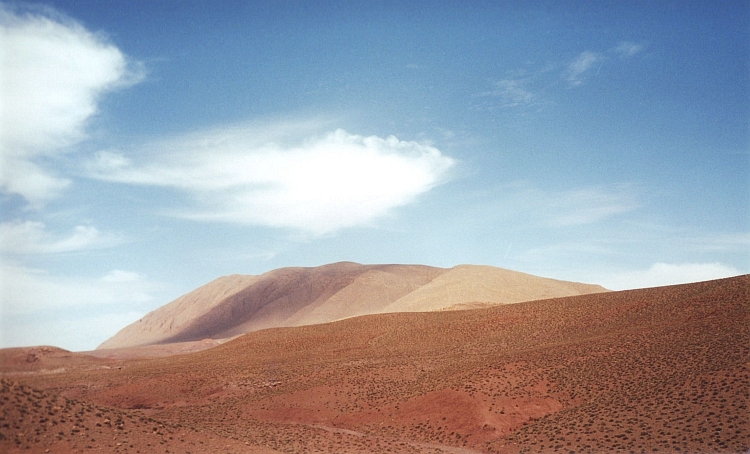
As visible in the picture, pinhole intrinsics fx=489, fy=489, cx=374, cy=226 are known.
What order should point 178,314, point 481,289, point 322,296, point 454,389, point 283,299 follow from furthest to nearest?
1. point 178,314
2. point 283,299
3. point 322,296
4. point 481,289
5. point 454,389

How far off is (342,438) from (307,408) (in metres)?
10.3

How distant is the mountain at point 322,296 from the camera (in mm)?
101688

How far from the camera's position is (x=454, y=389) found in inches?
1361

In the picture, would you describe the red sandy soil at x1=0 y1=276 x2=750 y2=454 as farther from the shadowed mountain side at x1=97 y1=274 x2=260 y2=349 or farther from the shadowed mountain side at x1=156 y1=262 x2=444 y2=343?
the shadowed mountain side at x1=97 y1=274 x2=260 y2=349

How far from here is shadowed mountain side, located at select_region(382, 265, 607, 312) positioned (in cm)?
9425

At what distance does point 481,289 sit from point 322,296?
5988 centimetres

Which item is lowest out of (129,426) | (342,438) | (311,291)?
(342,438)

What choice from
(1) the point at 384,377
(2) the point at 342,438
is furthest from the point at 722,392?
(1) the point at 384,377

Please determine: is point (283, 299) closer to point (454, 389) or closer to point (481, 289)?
point (481, 289)

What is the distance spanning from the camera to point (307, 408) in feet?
125

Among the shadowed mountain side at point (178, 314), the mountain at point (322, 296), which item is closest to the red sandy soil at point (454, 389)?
the mountain at point (322, 296)

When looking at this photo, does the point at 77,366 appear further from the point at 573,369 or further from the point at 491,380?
the point at 573,369

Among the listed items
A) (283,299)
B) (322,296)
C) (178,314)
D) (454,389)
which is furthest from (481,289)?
(178,314)

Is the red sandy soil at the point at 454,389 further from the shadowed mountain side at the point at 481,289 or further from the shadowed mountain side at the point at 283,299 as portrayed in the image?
the shadowed mountain side at the point at 283,299
